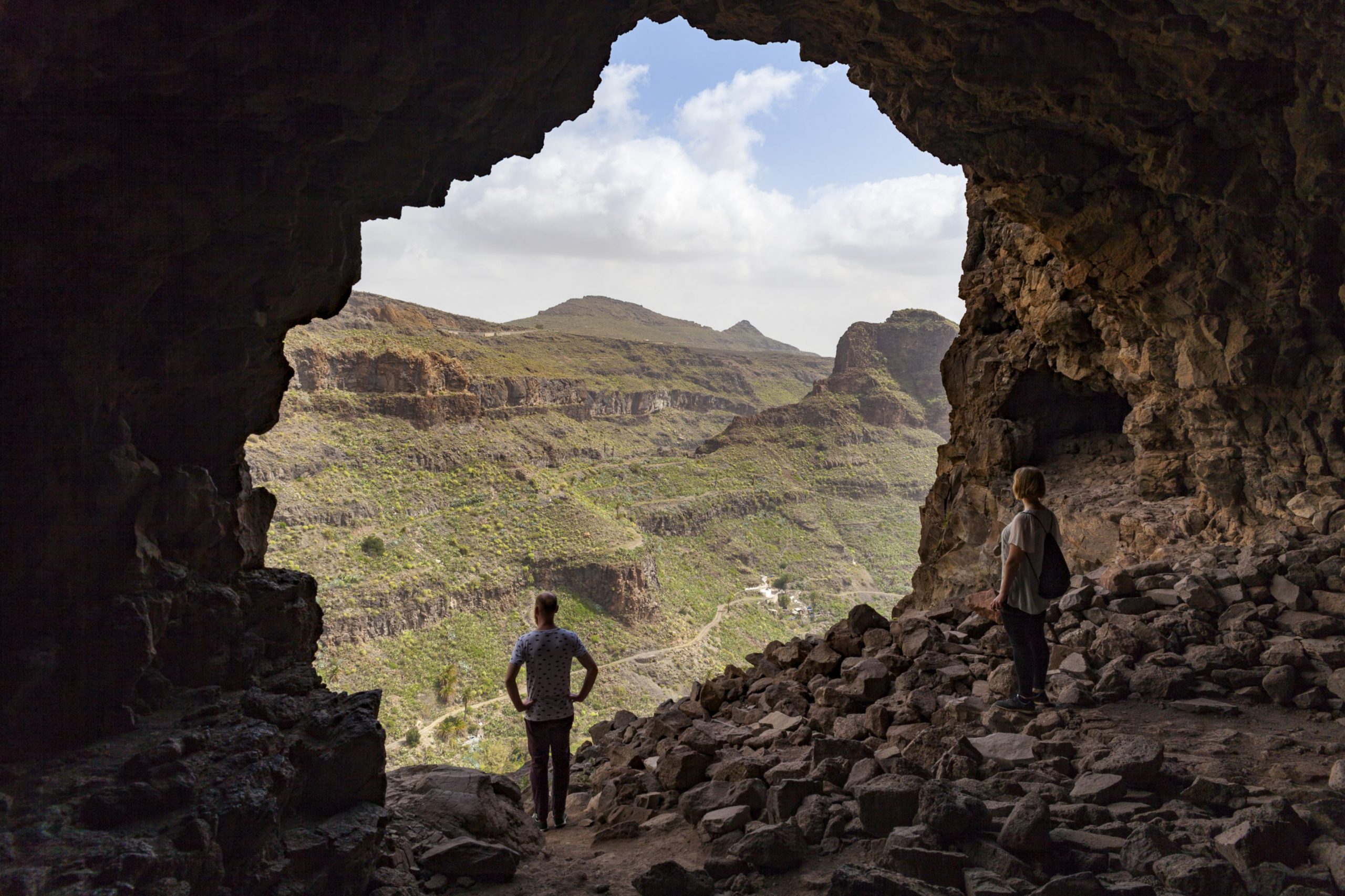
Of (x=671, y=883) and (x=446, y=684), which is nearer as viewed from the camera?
(x=671, y=883)

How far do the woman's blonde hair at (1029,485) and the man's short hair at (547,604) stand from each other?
302 centimetres

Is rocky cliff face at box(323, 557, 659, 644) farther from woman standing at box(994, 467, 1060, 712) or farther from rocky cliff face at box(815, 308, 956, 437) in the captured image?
rocky cliff face at box(815, 308, 956, 437)

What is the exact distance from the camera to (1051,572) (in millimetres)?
4973

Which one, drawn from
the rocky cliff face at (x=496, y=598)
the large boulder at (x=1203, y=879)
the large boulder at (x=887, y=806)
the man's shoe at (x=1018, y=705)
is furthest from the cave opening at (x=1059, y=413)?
the rocky cliff face at (x=496, y=598)

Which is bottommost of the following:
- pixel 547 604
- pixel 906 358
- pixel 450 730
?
pixel 450 730

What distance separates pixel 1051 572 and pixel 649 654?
144ft

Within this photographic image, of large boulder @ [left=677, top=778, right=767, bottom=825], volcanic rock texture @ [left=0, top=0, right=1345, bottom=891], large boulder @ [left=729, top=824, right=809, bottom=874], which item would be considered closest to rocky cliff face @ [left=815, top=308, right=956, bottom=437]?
volcanic rock texture @ [left=0, top=0, right=1345, bottom=891]

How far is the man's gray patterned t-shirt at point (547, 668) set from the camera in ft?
16.2

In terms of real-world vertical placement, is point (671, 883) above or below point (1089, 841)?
below

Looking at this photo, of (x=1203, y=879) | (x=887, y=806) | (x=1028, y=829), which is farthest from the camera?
(x=887, y=806)

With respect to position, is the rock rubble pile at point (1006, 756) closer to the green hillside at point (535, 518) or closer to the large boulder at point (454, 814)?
the large boulder at point (454, 814)

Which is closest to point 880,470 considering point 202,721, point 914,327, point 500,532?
point 914,327

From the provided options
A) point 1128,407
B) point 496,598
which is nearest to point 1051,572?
point 1128,407

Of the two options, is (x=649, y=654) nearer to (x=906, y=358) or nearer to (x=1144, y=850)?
(x=1144, y=850)
